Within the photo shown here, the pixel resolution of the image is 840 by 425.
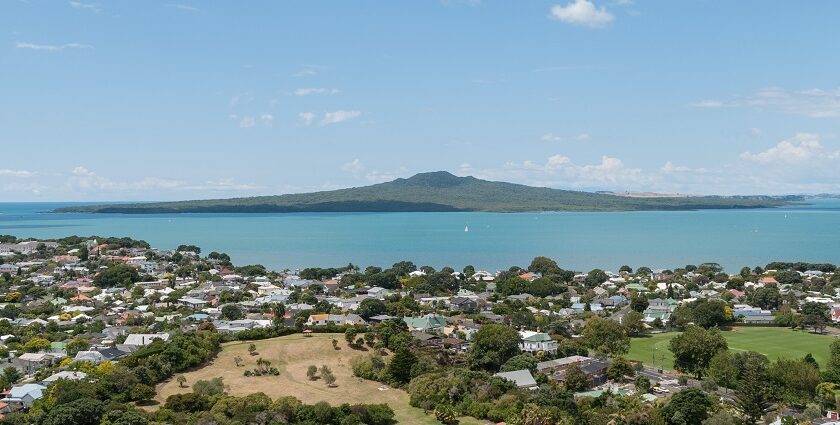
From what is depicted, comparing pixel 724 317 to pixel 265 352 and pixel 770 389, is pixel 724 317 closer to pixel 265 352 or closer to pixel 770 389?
pixel 770 389

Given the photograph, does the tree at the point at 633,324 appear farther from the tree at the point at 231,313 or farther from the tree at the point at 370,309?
the tree at the point at 231,313

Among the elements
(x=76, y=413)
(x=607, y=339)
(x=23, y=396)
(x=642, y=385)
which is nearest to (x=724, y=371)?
(x=642, y=385)

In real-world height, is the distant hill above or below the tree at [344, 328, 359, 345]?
above

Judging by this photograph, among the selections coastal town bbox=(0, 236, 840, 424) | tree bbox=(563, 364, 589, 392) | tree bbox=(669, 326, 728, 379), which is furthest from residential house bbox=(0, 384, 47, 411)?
tree bbox=(669, 326, 728, 379)

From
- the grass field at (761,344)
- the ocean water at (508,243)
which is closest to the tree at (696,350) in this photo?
the grass field at (761,344)

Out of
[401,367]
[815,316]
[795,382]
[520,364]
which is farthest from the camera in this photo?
[815,316]

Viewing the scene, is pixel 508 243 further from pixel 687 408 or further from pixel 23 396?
pixel 23 396

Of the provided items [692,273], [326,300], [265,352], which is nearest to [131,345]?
[265,352]

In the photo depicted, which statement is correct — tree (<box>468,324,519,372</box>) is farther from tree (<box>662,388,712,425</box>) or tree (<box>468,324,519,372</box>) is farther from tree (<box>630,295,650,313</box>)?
tree (<box>630,295,650,313</box>)
